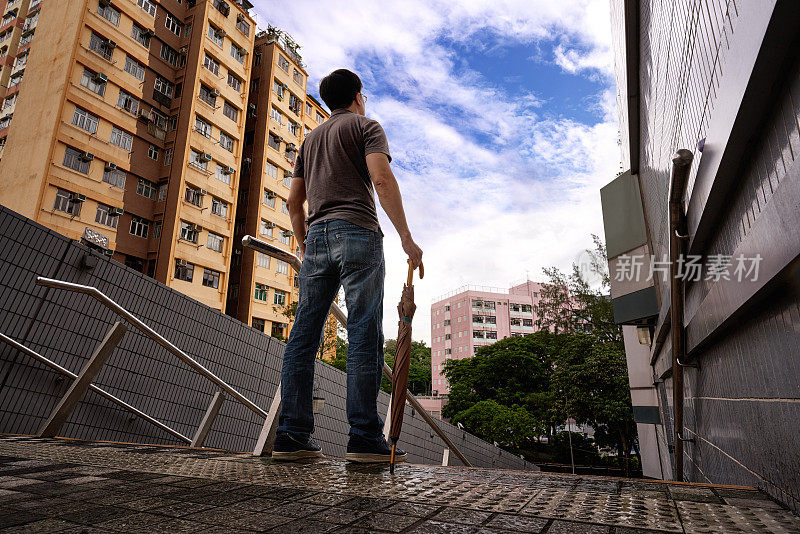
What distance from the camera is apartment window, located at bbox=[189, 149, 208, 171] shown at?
967 inches

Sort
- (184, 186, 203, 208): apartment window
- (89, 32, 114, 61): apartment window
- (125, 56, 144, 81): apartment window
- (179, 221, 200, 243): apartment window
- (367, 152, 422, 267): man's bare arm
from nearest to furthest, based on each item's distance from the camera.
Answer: (367, 152, 422, 267): man's bare arm → (89, 32, 114, 61): apartment window → (125, 56, 144, 81): apartment window → (179, 221, 200, 243): apartment window → (184, 186, 203, 208): apartment window

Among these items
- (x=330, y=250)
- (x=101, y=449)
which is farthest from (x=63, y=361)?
(x=330, y=250)

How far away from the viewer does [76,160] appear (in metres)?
19.9

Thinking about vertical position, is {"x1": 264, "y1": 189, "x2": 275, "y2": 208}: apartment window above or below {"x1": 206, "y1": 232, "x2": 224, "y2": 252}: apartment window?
above

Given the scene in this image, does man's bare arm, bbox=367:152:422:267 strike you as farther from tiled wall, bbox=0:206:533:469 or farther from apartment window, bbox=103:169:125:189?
apartment window, bbox=103:169:125:189

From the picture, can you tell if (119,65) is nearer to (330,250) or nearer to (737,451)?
(330,250)

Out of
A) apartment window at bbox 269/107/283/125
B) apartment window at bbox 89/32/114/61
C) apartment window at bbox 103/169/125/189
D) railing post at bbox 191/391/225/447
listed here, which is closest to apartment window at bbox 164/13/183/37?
apartment window at bbox 89/32/114/61

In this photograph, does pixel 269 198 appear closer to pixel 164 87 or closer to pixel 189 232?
pixel 189 232

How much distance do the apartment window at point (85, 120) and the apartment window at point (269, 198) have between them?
10.5m

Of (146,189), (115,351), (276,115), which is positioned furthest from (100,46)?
(115,351)

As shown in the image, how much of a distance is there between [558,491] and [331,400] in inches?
250

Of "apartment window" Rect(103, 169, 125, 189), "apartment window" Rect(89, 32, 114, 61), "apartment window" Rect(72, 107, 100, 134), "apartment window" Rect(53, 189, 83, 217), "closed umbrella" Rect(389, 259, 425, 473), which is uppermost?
"apartment window" Rect(89, 32, 114, 61)

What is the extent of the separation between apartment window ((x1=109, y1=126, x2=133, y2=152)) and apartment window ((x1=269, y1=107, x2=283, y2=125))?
10.2 meters

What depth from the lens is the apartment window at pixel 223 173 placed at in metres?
26.0
